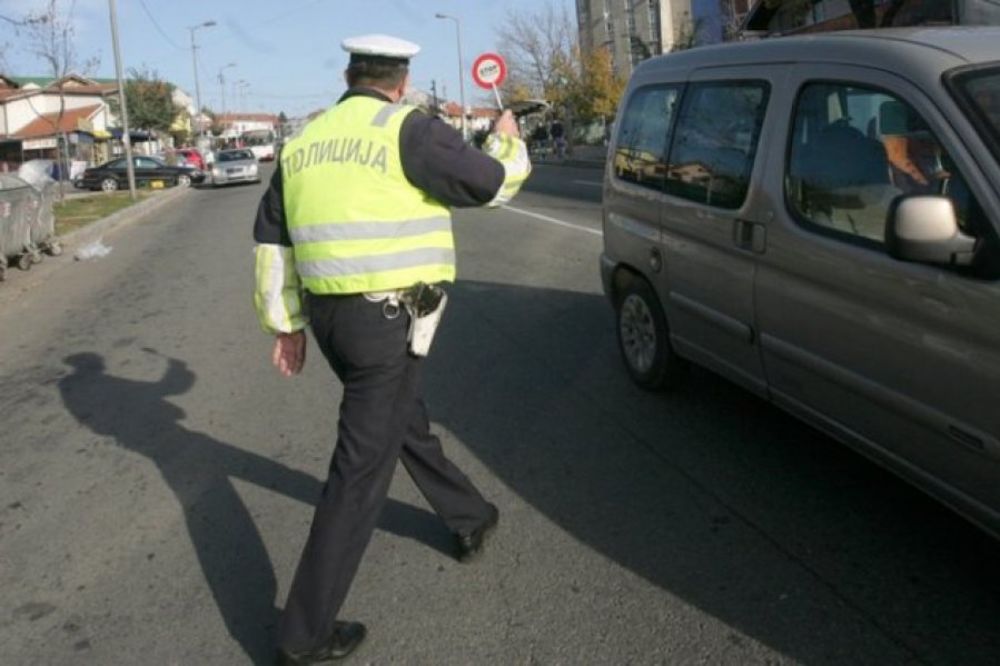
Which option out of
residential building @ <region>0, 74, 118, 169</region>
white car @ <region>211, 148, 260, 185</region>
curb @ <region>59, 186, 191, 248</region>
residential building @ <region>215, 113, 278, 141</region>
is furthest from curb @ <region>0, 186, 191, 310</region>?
residential building @ <region>215, 113, 278, 141</region>

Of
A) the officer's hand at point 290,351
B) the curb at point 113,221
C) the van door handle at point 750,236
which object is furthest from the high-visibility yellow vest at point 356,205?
the curb at point 113,221

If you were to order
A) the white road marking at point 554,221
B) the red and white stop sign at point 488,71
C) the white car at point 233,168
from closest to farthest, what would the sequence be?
the red and white stop sign at point 488,71 < the white road marking at point 554,221 < the white car at point 233,168

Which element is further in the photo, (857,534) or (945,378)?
(857,534)

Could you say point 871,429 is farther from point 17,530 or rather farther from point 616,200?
point 17,530

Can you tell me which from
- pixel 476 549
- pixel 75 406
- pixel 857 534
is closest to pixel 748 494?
pixel 857 534

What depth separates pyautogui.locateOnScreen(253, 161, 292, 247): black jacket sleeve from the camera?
9.91 ft

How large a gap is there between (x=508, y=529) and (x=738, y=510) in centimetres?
94

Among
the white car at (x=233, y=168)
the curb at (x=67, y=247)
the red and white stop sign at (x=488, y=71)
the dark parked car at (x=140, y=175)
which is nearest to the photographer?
the red and white stop sign at (x=488, y=71)

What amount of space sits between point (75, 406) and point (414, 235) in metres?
4.12

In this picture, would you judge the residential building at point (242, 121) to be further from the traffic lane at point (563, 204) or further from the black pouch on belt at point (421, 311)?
the black pouch on belt at point (421, 311)

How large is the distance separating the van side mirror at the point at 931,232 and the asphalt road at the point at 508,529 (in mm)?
1140

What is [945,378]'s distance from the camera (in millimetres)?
2900

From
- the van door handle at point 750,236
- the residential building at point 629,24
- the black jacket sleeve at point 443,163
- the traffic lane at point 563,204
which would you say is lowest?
the traffic lane at point 563,204

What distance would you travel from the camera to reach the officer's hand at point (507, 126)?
3.16 m
